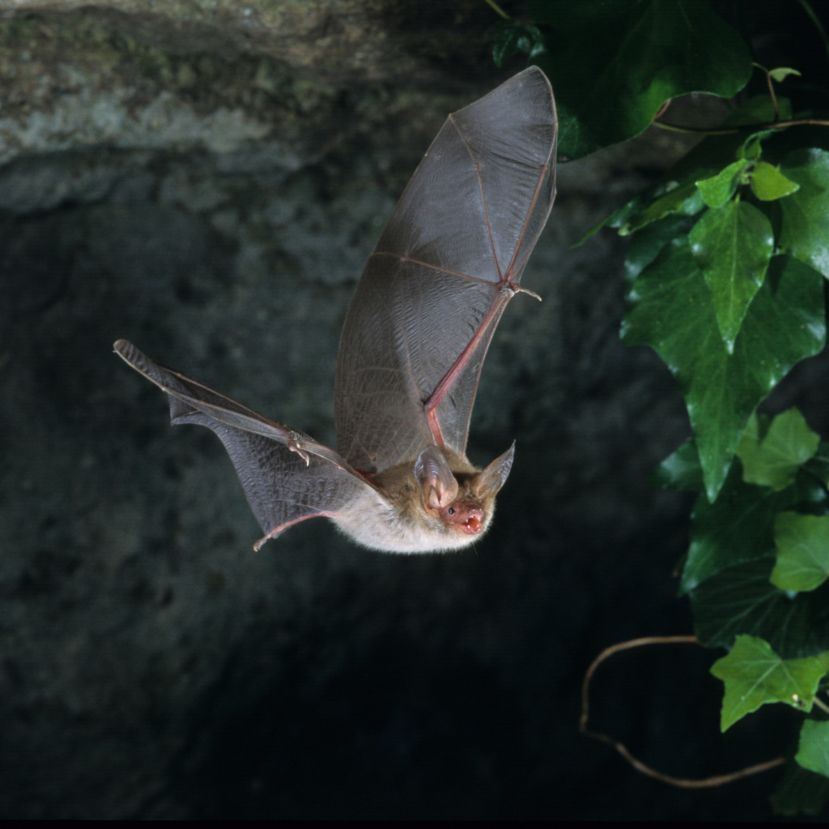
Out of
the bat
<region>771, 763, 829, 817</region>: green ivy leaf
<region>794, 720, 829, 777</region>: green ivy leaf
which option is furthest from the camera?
<region>771, 763, 829, 817</region>: green ivy leaf

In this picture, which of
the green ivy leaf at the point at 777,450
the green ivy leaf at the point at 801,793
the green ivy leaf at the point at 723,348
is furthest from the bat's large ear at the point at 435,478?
the green ivy leaf at the point at 801,793

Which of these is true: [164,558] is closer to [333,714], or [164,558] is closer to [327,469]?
[333,714]

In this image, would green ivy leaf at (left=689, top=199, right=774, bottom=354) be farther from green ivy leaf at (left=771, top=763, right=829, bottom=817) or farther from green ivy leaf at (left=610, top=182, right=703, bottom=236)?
green ivy leaf at (left=771, top=763, right=829, bottom=817)

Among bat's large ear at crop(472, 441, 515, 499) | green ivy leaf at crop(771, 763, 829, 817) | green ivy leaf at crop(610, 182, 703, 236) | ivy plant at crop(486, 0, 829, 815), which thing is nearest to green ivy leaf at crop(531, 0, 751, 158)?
ivy plant at crop(486, 0, 829, 815)

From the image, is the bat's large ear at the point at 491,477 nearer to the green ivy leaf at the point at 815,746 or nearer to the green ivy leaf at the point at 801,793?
the green ivy leaf at the point at 815,746

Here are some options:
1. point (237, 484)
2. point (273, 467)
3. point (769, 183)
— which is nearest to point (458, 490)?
point (273, 467)

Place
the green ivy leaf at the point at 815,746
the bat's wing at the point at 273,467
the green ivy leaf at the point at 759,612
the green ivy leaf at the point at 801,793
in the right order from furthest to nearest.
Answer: the green ivy leaf at the point at 801,793 → the green ivy leaf at the point at 759,612 → the green ivy leaf at the point at 815,746 → the bat's wing at the point at 273,467
